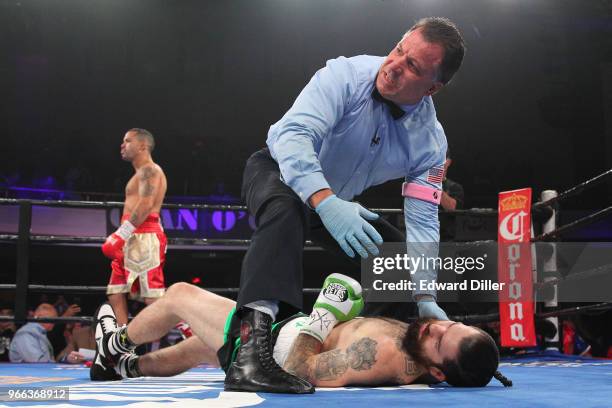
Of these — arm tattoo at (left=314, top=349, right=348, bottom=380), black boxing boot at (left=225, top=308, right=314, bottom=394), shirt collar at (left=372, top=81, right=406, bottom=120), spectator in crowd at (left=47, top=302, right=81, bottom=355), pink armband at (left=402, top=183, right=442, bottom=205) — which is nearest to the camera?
black boxing boot at (left=225, top=308, right=314, bottom=394)

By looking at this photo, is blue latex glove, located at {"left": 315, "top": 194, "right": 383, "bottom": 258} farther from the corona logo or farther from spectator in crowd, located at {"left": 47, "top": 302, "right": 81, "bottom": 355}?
spectator in crowd, located at {"left": 47, "top": 302, "right": 81, "bottom": 355}

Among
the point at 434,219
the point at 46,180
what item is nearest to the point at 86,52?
the point at 46,180

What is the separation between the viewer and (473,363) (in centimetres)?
178

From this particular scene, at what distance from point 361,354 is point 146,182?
2.54 meters

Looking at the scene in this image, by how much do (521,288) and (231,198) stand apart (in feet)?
22.5

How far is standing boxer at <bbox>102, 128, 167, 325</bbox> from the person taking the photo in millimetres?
3854

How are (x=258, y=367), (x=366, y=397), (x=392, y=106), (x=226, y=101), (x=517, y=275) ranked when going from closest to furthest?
(x=366, y=397)
(x=258, y=367)
(x=392, y=106)
(x=517, y=275)
(x=226, y=101)

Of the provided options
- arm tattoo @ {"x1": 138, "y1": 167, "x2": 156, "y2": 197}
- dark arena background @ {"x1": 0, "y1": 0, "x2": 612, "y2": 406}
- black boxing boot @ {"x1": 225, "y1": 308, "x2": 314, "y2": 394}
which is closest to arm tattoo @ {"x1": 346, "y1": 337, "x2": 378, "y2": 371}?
black boxing boot @ {"x1": 225, "y1": 308, "x2": 314, "y2": 394}

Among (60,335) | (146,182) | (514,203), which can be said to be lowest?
(60,335)

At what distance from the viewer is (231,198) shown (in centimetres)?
1027

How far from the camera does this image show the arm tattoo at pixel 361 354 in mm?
1783

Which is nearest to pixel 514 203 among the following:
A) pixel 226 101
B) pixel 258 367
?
pixel 258 367

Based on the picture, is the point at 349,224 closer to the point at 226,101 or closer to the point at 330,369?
the point at 330,369

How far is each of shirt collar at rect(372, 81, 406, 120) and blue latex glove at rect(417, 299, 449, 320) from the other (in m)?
0.57
